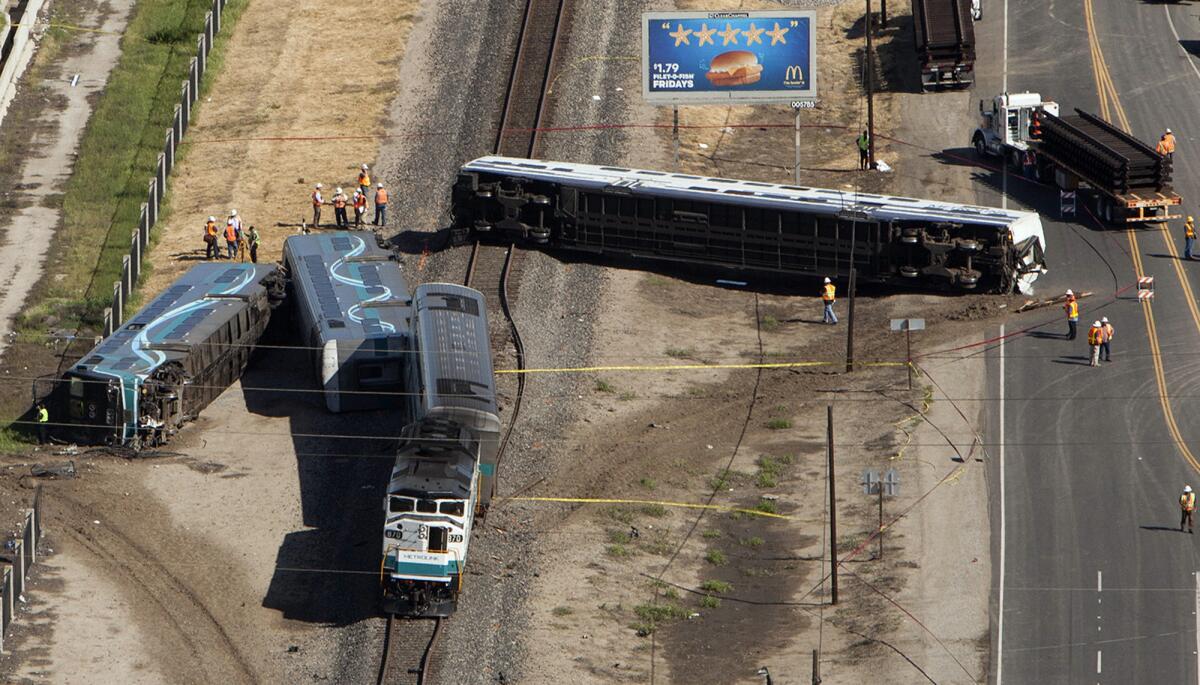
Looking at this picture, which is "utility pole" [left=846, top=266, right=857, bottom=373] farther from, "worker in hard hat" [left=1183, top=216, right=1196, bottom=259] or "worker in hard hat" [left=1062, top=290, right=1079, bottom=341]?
"worker in hard hat" [left=1183, top=216, right=1196, bottom=259]

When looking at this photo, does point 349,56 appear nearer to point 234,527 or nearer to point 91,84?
point 91,84

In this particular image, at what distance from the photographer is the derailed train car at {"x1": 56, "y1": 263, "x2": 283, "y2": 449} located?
180 ft

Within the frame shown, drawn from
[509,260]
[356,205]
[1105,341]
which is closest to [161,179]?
[356,205]

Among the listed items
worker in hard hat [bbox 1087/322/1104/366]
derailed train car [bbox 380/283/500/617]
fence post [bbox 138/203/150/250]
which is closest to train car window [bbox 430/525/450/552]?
derailed train car [bbox 380/283/500/617]

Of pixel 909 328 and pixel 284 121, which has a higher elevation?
pixel 284 121

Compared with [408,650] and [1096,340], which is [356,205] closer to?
[1096,340]

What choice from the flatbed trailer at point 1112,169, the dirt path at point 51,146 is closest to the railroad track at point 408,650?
the dirt path at point 51,146

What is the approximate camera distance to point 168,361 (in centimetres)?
5566

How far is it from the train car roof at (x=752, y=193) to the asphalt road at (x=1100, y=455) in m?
3.65

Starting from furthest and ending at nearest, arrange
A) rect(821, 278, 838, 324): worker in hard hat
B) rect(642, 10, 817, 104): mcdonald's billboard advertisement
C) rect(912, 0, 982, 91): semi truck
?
rect(912, 0, 982, 91): semi truck → rect(642, 10, 817, 104): mcdonald's billboard advertisement → rect(821, 278, 838, 324): worker in hard hat

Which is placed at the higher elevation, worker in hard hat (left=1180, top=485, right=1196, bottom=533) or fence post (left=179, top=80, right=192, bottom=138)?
fence post (left=179, top=80, right=192, bottom=138)

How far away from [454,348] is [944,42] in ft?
109

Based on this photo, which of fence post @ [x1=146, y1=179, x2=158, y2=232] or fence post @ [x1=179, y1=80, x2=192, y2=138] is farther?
fence post @ [x1=179, y1=80, x2=192, y2=138]

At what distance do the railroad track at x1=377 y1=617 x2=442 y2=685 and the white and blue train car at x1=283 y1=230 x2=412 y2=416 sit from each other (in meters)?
10.7
